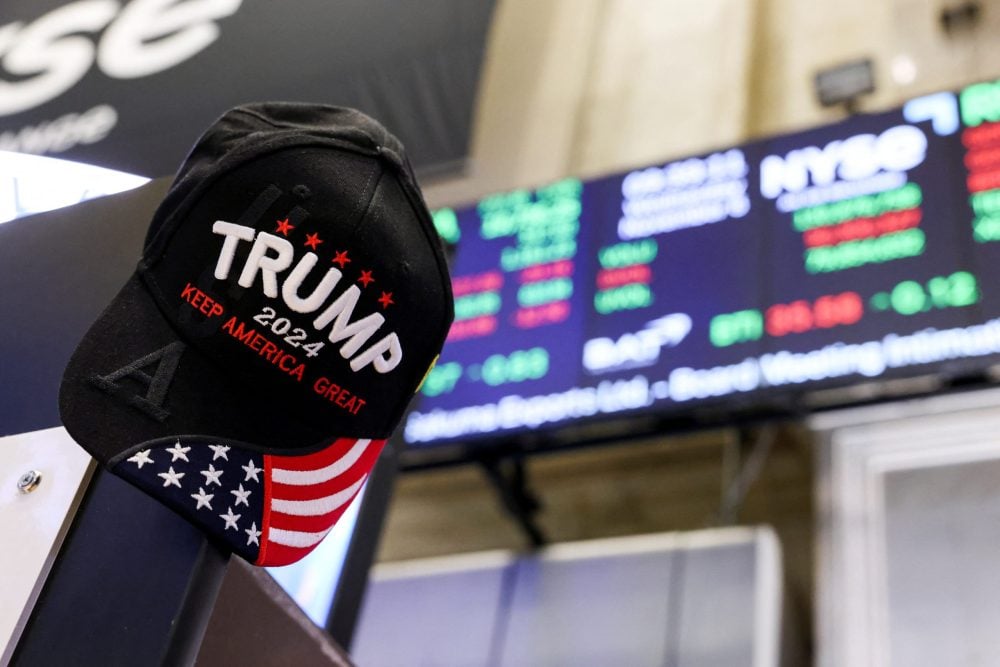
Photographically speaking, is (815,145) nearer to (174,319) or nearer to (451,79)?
(451,79)

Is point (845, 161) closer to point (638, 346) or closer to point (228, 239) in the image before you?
point (638, 346)

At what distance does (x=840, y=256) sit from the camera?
3449mm

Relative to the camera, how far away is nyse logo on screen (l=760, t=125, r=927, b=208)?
357cm

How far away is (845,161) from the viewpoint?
12.0 feet

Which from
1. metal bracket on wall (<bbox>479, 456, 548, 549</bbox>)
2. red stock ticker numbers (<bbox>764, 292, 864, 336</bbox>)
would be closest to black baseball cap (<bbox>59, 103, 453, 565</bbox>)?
red stock ticker numbers (<bbox>764, 292, 864, 336</bbox>)

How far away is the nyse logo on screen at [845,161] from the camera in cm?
357

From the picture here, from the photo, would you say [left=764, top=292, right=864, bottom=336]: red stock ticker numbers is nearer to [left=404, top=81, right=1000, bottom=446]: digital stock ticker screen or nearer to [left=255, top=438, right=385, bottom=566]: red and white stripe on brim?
[left=404, top=81, right=1000, bottom=446]: digital stock ticker screen

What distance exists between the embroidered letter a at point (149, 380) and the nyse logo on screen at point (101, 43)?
975 millimetres

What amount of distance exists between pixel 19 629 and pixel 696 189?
3.30 meters

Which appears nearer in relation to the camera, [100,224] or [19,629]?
[19,629]

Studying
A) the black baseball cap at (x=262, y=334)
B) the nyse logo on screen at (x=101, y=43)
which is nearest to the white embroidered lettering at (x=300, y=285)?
the black baseball cap at (x=262, y=334)

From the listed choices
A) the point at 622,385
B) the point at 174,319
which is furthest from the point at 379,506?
the point at 622,385

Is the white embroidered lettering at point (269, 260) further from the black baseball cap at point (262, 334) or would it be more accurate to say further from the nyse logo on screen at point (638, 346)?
the nyse logo on screen at point (638, 346)

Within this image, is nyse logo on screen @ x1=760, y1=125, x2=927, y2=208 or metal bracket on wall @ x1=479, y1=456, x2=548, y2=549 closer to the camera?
nyse logo on screen @ x1=760, y1=125, x2=927, y2=208
